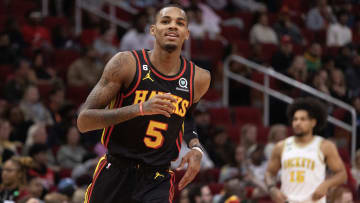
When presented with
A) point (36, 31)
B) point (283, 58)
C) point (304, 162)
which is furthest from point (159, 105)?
point (283, 58)

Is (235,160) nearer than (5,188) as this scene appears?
No

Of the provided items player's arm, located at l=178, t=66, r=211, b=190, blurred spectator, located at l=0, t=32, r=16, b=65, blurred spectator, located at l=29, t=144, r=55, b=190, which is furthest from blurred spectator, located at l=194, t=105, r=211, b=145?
player's arm, located at l=178, t=66, r=211, b=190

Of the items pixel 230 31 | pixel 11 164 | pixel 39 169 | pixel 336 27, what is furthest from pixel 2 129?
pixel 336 27

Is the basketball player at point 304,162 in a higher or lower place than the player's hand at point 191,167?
lower

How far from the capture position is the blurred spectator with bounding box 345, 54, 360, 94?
14.0 metres

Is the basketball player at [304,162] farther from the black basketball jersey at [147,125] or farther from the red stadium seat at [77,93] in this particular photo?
the red stadium seat at [77,93]

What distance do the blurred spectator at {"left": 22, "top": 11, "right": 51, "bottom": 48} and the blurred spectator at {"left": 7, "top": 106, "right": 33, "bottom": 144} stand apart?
2.53 metres

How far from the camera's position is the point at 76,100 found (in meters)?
11.5

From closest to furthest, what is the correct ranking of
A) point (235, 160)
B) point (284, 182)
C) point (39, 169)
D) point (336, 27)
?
1. point (284, 182)
2. point (39, 169)
3. point (235, 160)
4. point (336, 27)

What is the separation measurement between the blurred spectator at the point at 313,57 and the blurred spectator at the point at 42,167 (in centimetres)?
663

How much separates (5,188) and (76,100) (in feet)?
13.1

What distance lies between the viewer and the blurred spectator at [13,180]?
24.5ft

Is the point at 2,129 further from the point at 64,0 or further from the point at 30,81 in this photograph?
the point at 64,0

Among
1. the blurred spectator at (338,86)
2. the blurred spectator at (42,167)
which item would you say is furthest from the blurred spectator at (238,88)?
the blurred spectator at (42,167)
